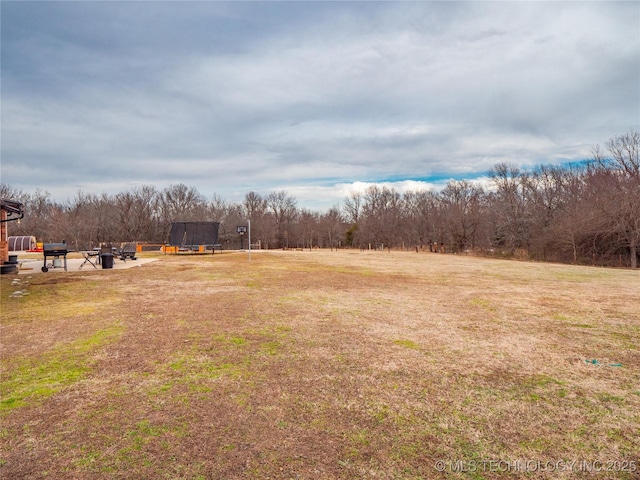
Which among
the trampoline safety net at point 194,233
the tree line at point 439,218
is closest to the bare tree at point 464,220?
the tree line at point 439,218

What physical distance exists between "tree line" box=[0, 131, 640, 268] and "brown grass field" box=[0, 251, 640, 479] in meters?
19.9

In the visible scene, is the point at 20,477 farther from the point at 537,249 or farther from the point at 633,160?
the point at 633,160

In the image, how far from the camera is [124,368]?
3830mm

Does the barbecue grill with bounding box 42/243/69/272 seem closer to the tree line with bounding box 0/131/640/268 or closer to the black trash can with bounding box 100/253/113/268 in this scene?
the black trash can with bounding box 100/253/113/268

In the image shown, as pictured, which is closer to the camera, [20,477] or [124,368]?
[20,477]

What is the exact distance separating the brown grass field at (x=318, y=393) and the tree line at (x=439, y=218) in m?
19.9

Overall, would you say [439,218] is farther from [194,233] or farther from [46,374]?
[46,374]

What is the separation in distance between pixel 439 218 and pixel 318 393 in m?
45.5

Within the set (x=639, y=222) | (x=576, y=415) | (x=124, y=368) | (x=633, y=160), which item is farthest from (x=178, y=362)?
(x=633, y=160)

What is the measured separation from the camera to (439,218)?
45.7 m

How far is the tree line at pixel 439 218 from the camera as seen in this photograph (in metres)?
22.6

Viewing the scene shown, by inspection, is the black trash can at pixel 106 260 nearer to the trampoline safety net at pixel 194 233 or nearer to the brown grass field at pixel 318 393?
the brown grass field at pixel 318 393

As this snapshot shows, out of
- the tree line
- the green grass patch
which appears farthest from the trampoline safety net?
the green grass patch

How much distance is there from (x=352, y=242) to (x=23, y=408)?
2093 inches
